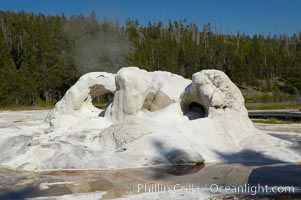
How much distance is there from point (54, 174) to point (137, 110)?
4458 millimetres

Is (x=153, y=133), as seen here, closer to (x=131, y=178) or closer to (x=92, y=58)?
(x=131, y=178)

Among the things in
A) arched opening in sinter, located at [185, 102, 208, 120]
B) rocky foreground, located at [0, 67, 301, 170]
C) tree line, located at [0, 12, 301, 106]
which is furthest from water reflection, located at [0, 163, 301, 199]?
tree line, located at [0, 12, 301, 106]

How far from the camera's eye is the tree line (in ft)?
145

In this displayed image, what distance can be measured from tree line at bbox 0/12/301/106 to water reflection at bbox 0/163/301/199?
30.8m

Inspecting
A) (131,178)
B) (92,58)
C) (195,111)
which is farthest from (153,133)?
(92,58)

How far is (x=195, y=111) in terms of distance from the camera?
1373cm

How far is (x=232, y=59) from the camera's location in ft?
197

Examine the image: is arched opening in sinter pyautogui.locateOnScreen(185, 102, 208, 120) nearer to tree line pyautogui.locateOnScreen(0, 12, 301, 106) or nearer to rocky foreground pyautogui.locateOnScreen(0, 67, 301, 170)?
rocky foreground pyautogui.locateOnScreen(0, 67, 301, 170)

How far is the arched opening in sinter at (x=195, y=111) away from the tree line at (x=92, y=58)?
2645cm

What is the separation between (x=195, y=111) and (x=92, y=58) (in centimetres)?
3638

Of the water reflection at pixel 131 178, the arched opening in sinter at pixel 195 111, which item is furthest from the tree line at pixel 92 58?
the water reflection at pixel 131 178

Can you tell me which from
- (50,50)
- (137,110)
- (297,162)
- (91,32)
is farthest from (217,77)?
(91,32)

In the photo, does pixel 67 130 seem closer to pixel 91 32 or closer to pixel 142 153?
pixel 142 153

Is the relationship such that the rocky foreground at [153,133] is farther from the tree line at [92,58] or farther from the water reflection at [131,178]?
the tree line at [92,58]
